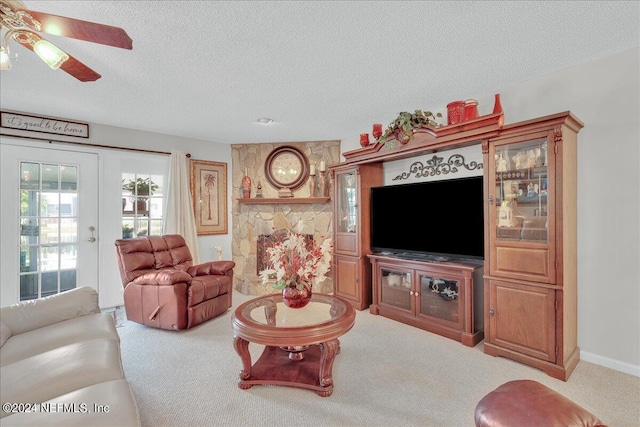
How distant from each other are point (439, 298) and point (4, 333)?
3.36m

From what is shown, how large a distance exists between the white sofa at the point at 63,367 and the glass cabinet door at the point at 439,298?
270 centimetres

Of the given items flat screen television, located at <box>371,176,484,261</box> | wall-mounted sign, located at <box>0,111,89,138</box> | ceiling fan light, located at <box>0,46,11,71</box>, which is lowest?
flat screen television, located at <box>371,176,484,261</box>

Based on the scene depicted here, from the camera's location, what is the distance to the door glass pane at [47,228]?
353cm

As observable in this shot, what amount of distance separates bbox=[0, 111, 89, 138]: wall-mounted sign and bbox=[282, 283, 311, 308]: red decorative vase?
138 inches

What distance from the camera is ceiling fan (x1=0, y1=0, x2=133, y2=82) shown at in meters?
1.36

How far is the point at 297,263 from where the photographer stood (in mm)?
2375

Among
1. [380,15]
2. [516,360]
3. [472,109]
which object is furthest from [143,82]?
[516,360]

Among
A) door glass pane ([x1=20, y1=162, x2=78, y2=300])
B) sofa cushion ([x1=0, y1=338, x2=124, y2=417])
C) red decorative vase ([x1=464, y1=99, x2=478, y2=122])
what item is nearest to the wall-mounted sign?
door glass pane ([x1=20, y1=162, x2=78, y2=300])

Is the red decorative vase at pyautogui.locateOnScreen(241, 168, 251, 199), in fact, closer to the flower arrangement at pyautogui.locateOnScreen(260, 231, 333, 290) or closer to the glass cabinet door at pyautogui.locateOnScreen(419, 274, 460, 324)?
the flower arrangement at pyautogui.locateOnScreen(260, 231, 333, 290)

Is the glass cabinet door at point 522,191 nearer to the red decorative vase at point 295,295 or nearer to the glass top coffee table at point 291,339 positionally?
the glass top coffee table at point 291,339

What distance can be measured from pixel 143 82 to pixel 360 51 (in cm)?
195

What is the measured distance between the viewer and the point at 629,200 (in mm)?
2260

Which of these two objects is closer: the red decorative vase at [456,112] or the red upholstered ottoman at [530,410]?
the red upholstered ottoman at [530,410]

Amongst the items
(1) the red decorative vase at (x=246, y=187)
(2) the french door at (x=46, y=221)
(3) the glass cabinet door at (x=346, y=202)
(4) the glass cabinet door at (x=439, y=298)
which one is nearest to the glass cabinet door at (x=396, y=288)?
(4) the glass cabinet door at (x=439, y=298)
